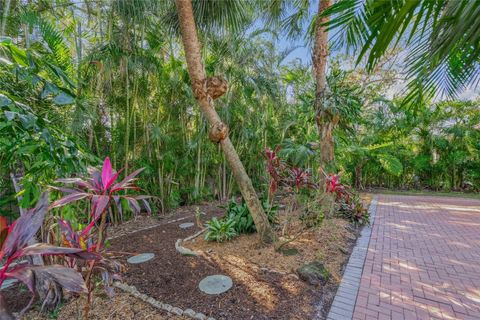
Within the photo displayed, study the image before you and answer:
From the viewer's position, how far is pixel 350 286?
2762mm

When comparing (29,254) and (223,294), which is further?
(223,294)

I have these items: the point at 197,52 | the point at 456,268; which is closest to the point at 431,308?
the point at 456,268

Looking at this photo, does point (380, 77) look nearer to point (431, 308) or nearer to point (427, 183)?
point (427, 183)

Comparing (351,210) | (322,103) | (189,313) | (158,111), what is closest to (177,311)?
(189,313)

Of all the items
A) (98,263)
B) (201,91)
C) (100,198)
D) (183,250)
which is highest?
(201,91)

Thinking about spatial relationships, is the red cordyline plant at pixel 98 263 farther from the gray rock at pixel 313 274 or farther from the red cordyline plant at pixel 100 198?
the gray rock at pixel 313 274

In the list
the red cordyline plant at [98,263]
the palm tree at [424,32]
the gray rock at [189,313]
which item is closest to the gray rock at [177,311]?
the gray rock at [189,313]

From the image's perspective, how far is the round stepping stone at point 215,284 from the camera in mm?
2533

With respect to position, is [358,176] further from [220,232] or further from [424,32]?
[424,32]

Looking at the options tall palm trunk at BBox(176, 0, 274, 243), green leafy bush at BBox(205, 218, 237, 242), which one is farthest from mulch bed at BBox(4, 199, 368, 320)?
tall palm trunk at BBox(176, 0, 274, 243)

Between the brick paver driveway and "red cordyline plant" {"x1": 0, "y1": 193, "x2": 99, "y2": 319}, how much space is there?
2.44 m

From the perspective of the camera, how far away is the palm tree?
1.13 meters

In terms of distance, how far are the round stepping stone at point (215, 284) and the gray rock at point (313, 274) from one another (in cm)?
84

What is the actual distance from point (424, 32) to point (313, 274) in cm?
250
